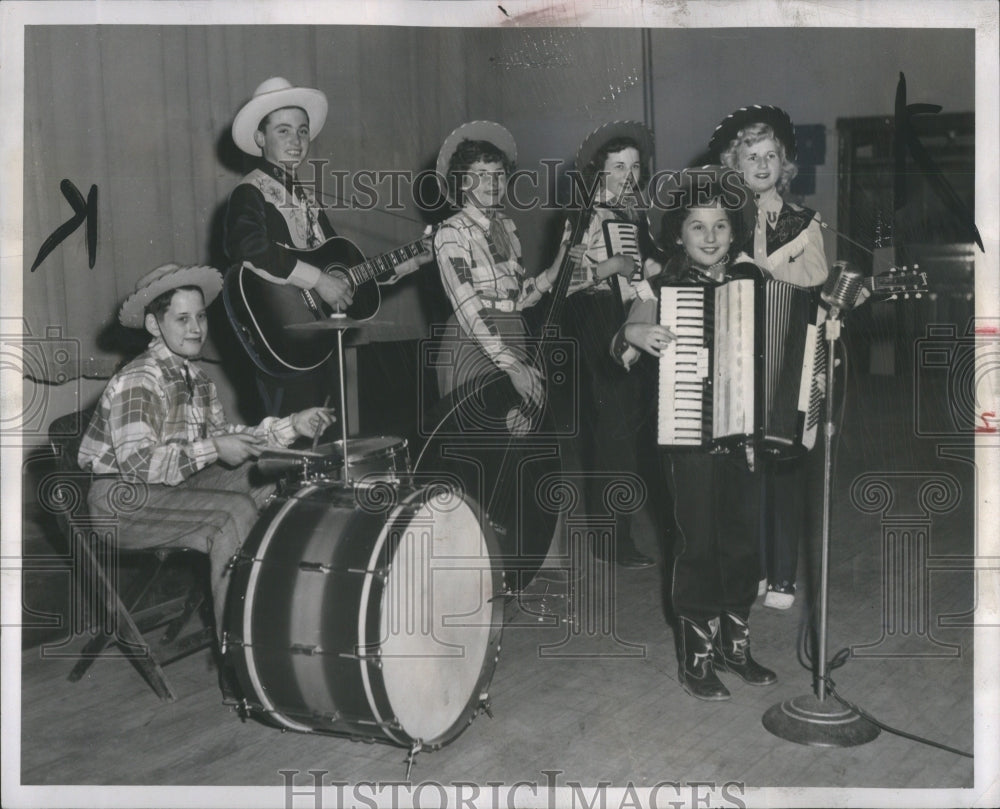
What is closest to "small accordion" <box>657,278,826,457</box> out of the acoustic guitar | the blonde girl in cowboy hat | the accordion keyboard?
the accordion keyboard

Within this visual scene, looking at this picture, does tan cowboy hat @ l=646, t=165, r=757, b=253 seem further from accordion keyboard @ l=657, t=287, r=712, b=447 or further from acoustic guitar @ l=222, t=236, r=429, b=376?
acoustic guitar @ l=222, t=236, r=429, b=376

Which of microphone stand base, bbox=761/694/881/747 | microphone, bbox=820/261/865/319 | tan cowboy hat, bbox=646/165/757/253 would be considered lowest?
microphone stand base, bbox=761/694/881/747

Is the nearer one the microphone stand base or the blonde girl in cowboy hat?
the microphone stand base

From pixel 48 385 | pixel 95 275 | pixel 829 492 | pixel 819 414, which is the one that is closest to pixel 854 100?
pixel 819 414

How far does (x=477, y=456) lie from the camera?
448cm

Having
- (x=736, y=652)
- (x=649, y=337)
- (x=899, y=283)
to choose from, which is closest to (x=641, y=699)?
(x=736, y=652)

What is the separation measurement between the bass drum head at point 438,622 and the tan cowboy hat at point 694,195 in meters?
1.48

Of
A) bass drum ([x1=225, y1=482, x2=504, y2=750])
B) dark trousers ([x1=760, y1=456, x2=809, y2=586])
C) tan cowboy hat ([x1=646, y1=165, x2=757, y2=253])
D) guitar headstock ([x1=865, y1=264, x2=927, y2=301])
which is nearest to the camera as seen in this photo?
bass drum ([x1=225, y1=482, x2=504, y2=750])

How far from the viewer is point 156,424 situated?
4.23 m

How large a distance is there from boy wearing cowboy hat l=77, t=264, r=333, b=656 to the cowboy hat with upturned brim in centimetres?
198

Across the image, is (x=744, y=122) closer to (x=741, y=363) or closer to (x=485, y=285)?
(x=741, y=363)

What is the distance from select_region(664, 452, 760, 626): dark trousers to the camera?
4.29 m

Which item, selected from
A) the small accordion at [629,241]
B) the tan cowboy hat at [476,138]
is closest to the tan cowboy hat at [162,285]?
the tan cowboy hat at [476,138]

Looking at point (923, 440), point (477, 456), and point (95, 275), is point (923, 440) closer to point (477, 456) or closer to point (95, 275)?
point (477, 456)
